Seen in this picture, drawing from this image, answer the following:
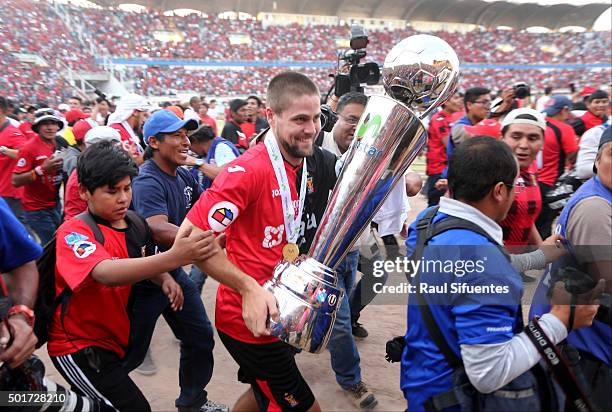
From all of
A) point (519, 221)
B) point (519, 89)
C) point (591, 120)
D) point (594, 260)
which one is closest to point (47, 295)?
point (594, 260)

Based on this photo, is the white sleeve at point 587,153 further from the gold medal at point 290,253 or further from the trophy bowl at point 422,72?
the gold medal at point 290,253

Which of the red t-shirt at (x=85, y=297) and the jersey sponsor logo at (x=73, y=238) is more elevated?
the jersey sponsor logo at (x=73, y=238)

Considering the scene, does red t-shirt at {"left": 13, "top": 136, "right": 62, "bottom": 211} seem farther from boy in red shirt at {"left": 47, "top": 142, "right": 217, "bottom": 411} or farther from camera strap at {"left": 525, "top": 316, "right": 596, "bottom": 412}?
camera strap at {"left": 525, "top": 316, "right": 596, "bottom": 412}

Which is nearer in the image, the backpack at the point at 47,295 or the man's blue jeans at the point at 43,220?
the backpack at the point at 47,295

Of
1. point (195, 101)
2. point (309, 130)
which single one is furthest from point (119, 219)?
point (195, 101)

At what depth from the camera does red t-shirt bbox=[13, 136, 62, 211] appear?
185 inches

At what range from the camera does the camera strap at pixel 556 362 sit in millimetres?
1469

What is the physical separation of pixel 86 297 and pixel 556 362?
6.07 feet

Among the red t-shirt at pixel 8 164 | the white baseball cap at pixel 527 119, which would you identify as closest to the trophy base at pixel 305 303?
the white baseball cap at pixel 527 119

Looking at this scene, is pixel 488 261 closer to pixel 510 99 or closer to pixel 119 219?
pixel 119 219

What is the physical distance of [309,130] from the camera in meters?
1.93

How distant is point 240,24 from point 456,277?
3739 centimetres

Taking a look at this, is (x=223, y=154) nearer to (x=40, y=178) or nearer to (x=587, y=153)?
(x=40, y=178)

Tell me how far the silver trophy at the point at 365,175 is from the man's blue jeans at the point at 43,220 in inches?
161
